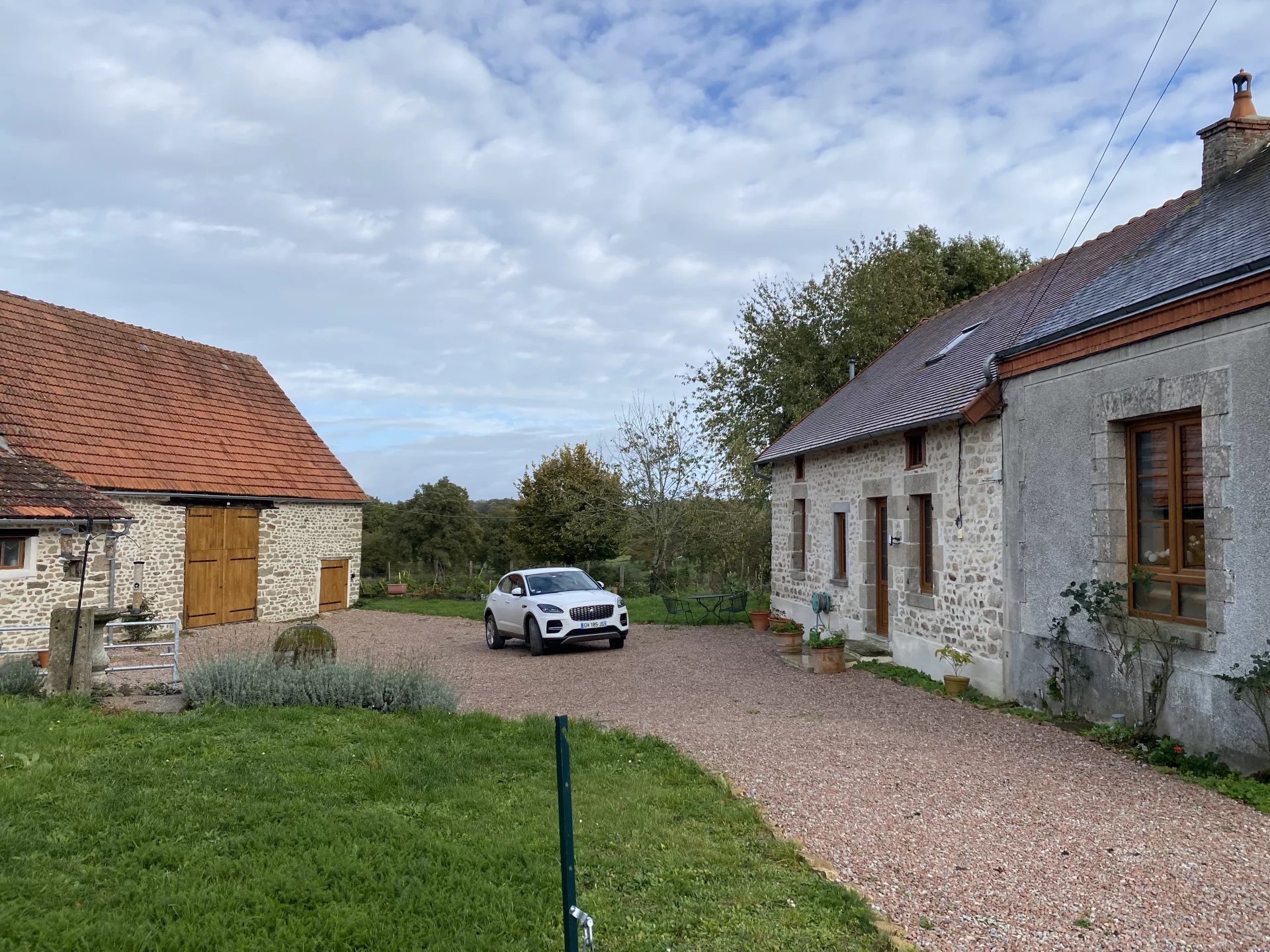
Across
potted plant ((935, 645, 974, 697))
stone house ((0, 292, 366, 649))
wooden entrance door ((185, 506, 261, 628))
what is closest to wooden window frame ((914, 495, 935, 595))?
potted plant ((935, 645, 974, 697))

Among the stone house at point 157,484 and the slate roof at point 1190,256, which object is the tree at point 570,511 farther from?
the slate roof at point 1190,256

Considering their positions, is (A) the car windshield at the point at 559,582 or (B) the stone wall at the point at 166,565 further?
(A) the car windshield at the point at 559,582

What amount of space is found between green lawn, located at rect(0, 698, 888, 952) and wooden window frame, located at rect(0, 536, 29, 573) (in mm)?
7087

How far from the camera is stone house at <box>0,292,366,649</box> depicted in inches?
524

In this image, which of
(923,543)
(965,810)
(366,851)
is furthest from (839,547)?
(366,851)

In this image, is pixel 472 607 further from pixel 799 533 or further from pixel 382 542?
pixel 382 542

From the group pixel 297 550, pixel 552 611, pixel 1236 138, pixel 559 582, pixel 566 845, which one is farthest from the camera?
pixel 297 550

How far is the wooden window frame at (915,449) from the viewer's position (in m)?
11.5

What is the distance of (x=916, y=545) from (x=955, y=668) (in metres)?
1.96

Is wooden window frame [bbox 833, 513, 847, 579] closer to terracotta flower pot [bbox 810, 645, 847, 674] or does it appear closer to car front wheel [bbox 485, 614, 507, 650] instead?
terracotta flower pot [bbox 810, 645, 847, 674]

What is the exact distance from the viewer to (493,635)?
50.6ft

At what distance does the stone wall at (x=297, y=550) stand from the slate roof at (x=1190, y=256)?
1601cm

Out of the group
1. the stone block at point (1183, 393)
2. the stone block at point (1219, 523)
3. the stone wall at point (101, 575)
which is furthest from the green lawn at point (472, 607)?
the stone block at point (1219, 523)

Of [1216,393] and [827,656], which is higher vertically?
[1216,393]
